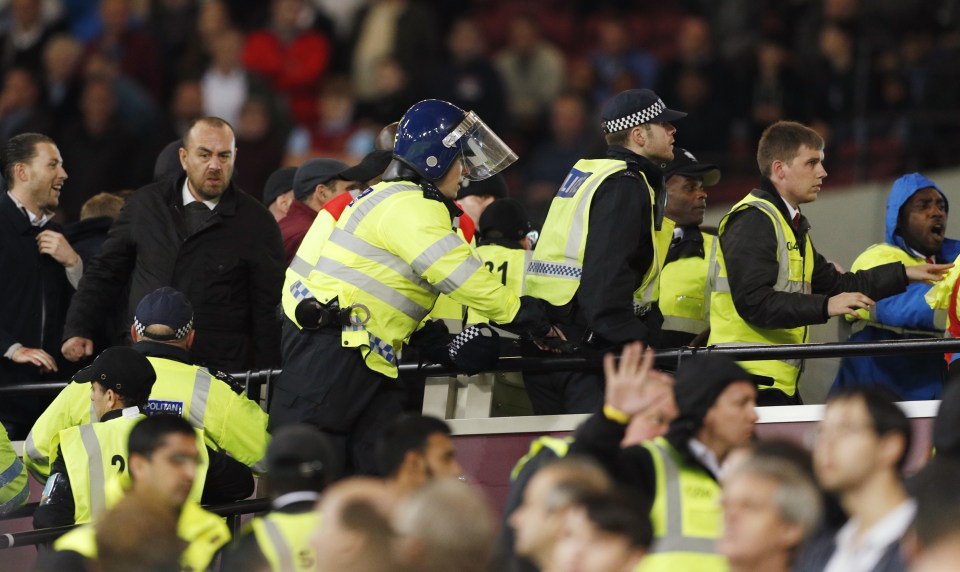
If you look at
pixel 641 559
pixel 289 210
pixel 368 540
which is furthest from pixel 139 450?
pixel 289 210

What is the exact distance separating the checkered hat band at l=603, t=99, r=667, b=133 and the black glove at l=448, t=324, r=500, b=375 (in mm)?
1119

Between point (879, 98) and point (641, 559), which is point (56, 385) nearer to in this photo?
point (641, 559)

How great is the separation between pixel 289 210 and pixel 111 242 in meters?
1.15

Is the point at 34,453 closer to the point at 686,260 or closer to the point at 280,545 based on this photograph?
the point at 280,545

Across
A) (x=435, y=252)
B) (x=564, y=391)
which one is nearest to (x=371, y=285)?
(x=435, y=252)

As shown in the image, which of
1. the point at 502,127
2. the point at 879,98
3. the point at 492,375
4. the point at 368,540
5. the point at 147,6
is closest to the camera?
the point at 368,540

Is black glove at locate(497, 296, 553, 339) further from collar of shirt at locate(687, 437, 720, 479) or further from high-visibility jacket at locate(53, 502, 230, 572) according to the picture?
high-visibility jacket at locate(53, 502, 230, 572)

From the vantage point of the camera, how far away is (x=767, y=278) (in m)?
8.09

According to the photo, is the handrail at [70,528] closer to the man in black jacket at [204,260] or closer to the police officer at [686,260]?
the man in black jacket at [204,260]

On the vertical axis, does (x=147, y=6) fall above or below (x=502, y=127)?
above

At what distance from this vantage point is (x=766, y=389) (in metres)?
8.25

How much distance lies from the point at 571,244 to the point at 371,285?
2.91 feet

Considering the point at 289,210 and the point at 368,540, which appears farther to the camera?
the point at 289,210

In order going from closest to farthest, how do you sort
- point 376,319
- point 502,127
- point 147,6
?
point 376,319 → point 502,127 → point 147,6
